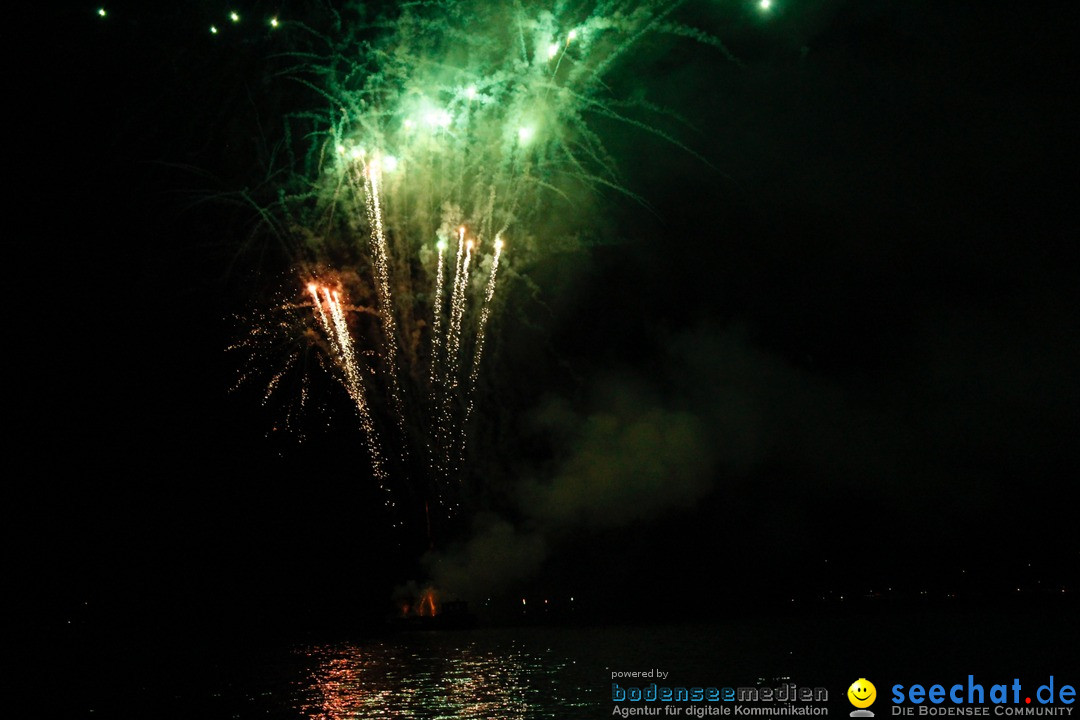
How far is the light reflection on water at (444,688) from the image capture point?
21.4m

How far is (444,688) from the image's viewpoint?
91.1 ft

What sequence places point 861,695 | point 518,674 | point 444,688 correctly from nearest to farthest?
point 861,695 → point 444,688 → point 518,674

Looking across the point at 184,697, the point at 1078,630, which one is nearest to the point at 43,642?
the point at 184,697

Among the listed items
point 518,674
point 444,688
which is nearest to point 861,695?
point 444,688

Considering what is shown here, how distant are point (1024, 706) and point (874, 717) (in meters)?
5.09

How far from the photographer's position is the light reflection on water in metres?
21.4

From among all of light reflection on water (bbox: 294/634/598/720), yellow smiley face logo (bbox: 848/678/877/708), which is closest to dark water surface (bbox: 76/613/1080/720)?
light reflection on water (bbox: 294/634/598/720)

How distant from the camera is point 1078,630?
60156 mm

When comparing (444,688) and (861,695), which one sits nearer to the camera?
(861,695)

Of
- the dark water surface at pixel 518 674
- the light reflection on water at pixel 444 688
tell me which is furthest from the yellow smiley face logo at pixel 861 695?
the light reflection on water at pixel 444 688

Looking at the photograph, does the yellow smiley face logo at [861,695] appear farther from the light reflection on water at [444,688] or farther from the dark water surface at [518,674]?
the light reflection on water at [444,688]

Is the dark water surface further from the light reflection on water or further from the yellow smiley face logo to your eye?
the yellow smiley face logo

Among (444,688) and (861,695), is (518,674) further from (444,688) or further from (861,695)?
(861,695)

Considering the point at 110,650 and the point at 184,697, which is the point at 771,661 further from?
the point at 110,650
